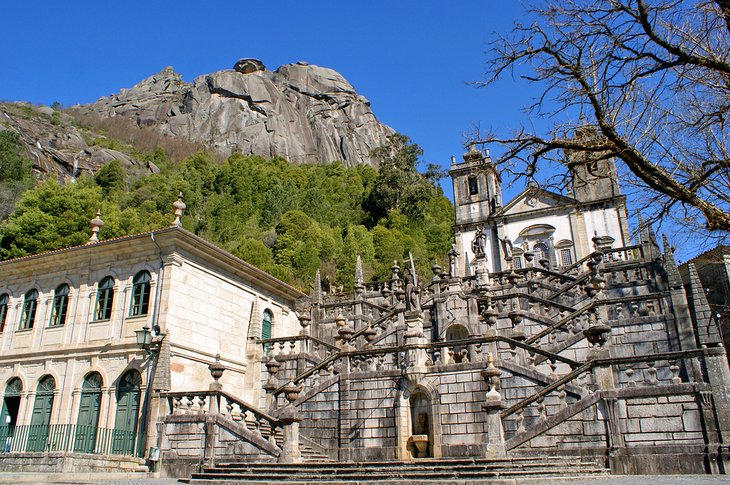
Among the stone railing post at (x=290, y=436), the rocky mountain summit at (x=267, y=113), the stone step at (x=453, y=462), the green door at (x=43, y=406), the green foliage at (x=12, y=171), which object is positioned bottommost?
the stone step at (x=453, y=462)

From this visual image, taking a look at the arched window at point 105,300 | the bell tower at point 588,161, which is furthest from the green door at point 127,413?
the bell tower at point 588,161

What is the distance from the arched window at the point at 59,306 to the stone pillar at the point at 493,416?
16140 millimetres

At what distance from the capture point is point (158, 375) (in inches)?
682

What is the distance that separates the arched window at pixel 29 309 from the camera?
877 inches

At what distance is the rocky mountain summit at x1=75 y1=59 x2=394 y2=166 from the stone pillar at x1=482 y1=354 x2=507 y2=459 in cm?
9326

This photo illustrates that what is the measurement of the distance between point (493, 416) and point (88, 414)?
13835 mm

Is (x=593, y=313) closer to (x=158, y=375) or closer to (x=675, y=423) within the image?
(x=675, y=423)

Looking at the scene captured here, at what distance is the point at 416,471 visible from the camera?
1112 cm

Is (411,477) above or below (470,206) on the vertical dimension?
below

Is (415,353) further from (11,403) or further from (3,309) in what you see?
(3,309)

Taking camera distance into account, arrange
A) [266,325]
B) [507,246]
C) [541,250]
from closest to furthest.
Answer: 1. [266,325]
2. [541,250]
3. [507,246]

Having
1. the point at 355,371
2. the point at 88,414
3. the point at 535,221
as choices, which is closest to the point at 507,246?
the point at 535,221

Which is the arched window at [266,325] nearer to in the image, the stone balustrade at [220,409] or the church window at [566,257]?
the stone balustrade at [220,409]

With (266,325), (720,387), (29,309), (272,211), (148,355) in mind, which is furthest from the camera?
(272,211)
